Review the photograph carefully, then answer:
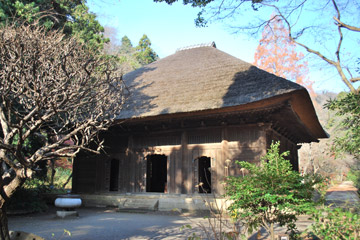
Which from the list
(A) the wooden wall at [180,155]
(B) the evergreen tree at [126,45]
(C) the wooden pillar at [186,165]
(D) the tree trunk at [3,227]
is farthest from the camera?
(B) the evergreen tree at [126,45]

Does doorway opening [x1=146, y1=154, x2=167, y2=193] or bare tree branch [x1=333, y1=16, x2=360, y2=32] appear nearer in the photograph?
bare tree branch [x1=333, y1=16, x2=360, y2=32]

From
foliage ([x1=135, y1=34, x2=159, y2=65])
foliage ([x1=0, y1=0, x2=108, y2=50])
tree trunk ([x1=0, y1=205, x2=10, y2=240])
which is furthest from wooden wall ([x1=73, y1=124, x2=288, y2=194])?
foliage ([x1=135, y1=34, x2=159, y2=65])

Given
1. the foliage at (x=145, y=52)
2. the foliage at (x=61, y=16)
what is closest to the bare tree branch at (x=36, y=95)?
the foliage at (x=61, y=16)

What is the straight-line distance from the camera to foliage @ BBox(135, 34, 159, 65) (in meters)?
37.1

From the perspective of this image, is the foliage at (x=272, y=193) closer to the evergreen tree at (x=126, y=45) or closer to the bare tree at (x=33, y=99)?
the bare tree at (x=33, y=99)

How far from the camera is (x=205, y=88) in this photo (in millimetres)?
11586

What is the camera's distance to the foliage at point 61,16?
980 cm

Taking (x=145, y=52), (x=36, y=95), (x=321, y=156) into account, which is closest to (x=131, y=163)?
(x=36, y=95)

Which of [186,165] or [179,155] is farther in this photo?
[179,155]

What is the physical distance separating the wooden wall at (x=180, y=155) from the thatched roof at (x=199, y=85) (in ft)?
4.34

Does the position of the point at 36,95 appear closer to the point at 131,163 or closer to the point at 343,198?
the point at 131,163

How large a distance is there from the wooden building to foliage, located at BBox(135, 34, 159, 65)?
22719 millimetres

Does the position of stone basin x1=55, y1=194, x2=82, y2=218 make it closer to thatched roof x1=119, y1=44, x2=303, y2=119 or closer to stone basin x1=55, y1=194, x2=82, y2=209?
stone basin x1=55, y1=194, x2=82, y2=209

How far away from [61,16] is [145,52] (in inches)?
1014
